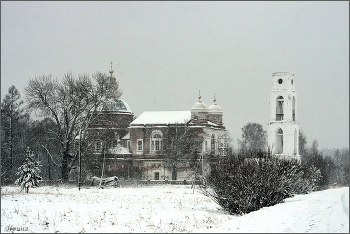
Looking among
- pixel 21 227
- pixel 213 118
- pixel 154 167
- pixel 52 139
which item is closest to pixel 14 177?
pixel 52 139

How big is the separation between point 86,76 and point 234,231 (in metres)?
34.6

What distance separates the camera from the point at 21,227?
16.0 metres

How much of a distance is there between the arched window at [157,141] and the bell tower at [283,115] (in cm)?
1085

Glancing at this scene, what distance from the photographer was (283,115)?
56.0 meters

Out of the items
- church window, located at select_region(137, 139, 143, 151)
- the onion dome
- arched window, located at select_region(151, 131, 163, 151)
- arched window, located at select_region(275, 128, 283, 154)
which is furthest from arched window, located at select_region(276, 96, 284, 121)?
church window, located at select_region(137, 139, 143, 151)

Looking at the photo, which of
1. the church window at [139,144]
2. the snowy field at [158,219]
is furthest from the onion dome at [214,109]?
the snowy field at [158,219]

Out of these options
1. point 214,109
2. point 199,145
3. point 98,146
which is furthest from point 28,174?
point 214,109

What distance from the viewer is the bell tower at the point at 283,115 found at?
2174 inches

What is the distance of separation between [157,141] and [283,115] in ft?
42.2

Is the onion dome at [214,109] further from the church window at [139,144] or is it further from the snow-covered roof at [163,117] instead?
the church window at [139,144]

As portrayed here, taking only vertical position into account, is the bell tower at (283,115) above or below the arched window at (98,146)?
above

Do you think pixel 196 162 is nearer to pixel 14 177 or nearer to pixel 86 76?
pixel 86 76

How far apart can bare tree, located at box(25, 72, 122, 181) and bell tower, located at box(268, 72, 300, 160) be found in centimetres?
1768

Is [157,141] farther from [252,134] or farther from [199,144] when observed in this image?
[252,134]
